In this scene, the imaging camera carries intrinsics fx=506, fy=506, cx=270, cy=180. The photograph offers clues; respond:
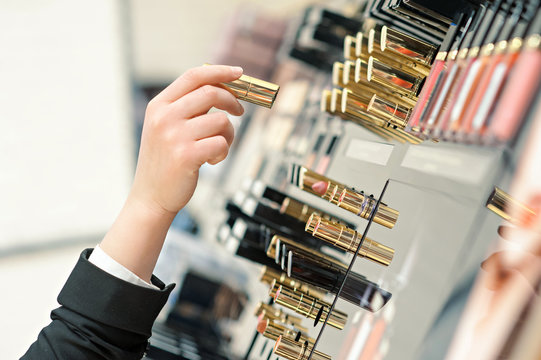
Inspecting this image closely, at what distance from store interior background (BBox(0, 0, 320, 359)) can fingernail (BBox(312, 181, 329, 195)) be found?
2003 millimetres

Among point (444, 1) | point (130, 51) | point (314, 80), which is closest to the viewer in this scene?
point (444, 1)

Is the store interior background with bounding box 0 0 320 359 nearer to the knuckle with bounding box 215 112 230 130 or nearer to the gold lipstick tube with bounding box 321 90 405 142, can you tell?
the gold lipstick tube with bounding box 321 90 405 142

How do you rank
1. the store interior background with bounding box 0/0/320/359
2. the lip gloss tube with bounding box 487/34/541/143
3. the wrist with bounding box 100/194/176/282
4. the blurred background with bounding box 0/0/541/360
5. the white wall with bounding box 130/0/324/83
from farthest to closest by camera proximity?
the white wall with bounding box 130/0/324/83, the store interior background with bounding box 0/0/320/359, the blurred background with bounding box 0/0/541/360, the wrist with bounding box 100/194/176/282, the lip gloss tube with bounding box 487/34/541/143

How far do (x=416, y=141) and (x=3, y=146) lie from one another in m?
2.47

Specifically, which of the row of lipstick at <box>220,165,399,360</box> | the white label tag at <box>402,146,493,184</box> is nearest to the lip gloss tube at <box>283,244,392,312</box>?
the row of lipstick at <box>220,165,399,360</box>

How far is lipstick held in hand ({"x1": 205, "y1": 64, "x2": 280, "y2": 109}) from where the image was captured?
47 cm

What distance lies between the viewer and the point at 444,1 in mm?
461

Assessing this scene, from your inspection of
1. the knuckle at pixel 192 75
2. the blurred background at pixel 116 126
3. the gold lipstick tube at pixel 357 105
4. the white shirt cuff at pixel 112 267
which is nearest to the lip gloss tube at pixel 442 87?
the gold lipstick tube at pixel 357 105

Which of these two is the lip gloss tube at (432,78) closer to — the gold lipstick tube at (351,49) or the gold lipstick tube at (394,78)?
the gold lipstick tube at (394,78)

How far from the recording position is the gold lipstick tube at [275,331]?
555 millimetres

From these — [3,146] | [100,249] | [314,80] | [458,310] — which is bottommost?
[3,146]

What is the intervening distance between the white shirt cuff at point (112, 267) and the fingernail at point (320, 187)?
20cm

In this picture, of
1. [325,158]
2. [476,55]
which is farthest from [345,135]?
[476,55]

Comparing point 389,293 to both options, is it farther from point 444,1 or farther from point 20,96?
point 20,96
